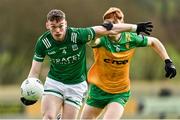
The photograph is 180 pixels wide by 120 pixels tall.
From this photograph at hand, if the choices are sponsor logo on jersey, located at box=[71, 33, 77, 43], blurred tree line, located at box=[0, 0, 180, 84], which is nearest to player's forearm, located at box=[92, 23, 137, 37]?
sponsor logo on jersey, located at box=[71, 33, 77, 43]

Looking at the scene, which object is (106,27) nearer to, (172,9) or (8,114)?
(8,114)

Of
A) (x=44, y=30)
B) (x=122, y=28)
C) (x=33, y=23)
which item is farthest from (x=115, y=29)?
(x=33, y=23)

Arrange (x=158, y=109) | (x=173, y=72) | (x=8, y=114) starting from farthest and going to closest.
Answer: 1. (x=8, y=114)
2. (x=158, y=109)
3. (x=173, y=72)

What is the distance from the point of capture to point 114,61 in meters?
11.7

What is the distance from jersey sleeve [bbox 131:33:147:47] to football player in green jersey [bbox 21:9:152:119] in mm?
567

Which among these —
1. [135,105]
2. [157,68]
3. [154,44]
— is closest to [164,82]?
[157,68]

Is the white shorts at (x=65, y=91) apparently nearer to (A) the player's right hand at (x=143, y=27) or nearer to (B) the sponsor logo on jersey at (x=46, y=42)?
(B) the sponsor logo on jersey at (x=46, y=42)

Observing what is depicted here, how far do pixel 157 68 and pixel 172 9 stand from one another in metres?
10.5

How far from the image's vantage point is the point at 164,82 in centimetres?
4322

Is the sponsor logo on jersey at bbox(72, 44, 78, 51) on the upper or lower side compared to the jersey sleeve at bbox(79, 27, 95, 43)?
lower

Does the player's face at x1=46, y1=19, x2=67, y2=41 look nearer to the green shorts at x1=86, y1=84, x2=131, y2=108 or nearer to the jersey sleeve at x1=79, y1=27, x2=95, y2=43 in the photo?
the jersey sleeve at x1=79, y1=27, x2=95, y2=43

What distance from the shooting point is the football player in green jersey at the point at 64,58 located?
1091cm

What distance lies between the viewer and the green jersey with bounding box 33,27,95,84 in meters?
10.9

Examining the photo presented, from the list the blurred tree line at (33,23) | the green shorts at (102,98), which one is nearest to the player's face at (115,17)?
the green shorts at (102,98)
